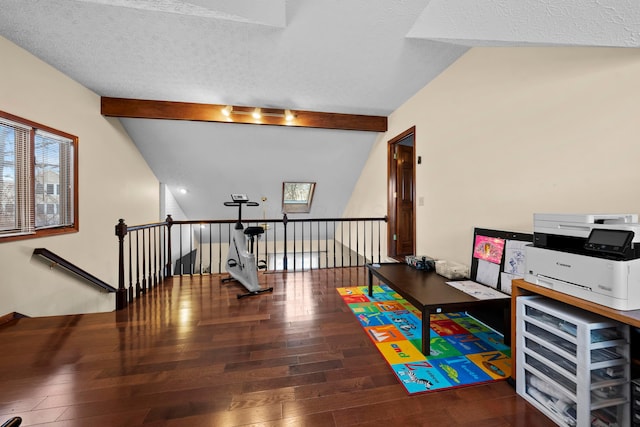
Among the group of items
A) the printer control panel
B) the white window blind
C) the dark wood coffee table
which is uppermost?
the white window blind

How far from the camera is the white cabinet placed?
116cm

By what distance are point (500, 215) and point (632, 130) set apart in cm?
98

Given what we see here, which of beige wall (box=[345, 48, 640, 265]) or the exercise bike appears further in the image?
the exercise bike

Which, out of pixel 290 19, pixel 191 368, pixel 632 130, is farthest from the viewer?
pixel 290 19

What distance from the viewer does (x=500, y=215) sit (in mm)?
2246

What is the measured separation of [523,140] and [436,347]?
179 cm

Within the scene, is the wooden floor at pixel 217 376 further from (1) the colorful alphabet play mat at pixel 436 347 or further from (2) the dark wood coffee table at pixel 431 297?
(2) the dark wood coffee table at pixel 431 297

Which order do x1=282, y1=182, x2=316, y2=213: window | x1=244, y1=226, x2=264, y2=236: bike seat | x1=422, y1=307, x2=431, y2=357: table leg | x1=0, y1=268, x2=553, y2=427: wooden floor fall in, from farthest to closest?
x1=282, y1=182, x2=316, y2=213: window < x1=244, y1=226, x2=264, y2=236: bike seat < x1=422, y1=307, x2=431, y2=357: table leg < x1=0, y1=268, x2=553, y2=427: wooden floor

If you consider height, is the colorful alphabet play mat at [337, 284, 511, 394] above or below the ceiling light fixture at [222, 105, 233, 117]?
below

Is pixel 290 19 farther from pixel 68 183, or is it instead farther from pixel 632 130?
pixel 68 183

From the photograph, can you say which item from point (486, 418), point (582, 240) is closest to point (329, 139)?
point (582, 240)

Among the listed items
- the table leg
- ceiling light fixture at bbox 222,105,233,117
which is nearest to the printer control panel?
the table leg

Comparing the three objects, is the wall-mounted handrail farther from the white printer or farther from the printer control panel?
the printer control panel

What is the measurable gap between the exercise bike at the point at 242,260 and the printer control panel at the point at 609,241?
2.91 metres
